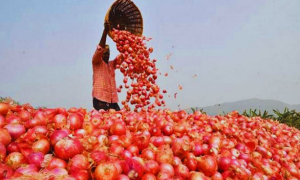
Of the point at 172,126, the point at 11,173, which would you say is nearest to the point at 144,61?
the point at 172,126

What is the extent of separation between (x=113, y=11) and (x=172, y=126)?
14.8 ft

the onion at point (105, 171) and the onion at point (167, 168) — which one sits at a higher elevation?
the onion at point (105, 171)

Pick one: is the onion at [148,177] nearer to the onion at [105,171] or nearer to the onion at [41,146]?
the onion at [105,171]

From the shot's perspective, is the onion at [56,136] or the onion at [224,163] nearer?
the onion at [56,136]

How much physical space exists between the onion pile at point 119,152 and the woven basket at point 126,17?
13.1 ft

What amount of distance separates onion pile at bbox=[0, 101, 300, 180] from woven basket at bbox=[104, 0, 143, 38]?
158 inches

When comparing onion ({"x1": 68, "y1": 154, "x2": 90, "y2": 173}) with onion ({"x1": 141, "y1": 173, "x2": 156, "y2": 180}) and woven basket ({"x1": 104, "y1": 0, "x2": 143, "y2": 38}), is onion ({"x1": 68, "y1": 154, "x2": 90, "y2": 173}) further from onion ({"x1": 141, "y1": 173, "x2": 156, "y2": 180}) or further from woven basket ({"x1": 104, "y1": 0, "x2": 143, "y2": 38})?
woven basket ({"x1": 104, "y1": 0, "x2": 143, "y2": 38})

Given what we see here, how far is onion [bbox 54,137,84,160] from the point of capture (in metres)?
2.21

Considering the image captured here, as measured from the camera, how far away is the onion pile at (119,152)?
2.10 metres

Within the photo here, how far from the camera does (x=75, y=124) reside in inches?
117

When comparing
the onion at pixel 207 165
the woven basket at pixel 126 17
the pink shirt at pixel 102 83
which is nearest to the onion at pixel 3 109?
the onion at pixel 207 165

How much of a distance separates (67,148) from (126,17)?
597 centimetres

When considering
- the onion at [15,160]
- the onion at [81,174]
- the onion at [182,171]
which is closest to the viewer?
the onion at [81,174]

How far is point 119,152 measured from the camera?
248 centimetres
